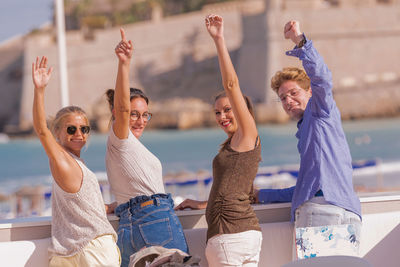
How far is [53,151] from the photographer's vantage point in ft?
6.26

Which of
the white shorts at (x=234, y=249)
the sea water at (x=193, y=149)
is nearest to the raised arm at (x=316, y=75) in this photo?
the white shorts at (x=234, y=249)

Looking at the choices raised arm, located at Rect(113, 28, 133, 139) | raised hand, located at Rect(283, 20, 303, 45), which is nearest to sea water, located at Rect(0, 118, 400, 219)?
raised hand, located at Rect(283, 20, 303, 45)

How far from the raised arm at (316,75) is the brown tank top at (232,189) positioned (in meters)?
0.25

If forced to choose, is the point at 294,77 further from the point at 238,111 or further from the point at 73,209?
the point at 73,209

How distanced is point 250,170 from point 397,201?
0.80 m

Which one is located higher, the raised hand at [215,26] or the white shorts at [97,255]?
the raised hand at [215,26]

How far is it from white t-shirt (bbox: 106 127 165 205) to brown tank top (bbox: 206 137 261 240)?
0.74 ft

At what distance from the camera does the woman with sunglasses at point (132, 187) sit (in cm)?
201

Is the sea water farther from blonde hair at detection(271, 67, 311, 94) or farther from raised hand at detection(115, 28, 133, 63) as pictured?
raised hand at detection(115, 28, 133, 63)

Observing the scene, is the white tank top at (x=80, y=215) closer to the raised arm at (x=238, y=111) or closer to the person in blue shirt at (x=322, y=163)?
the raised arm at (x=238, y=111)

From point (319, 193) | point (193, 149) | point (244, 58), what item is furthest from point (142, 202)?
point (244, 58)

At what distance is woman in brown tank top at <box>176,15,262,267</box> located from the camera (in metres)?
1.93

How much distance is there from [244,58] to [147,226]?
29.4m

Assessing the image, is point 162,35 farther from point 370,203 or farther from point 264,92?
point 370,203
